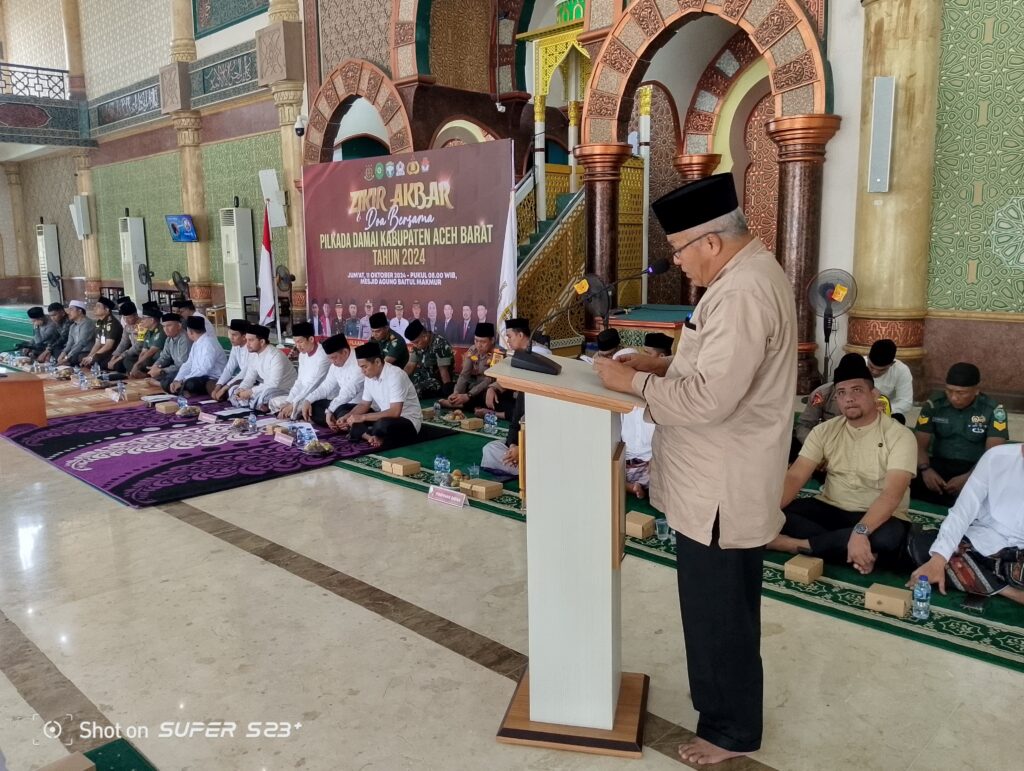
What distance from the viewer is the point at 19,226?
17.0 m

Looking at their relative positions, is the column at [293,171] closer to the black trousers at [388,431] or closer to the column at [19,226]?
the black trousers at [388,431]

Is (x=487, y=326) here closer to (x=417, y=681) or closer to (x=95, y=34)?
(x=417, y=681)

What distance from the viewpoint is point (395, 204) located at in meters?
6.73

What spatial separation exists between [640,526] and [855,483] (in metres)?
0.79

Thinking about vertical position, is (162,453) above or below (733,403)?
below

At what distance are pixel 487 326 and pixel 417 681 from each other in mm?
3533

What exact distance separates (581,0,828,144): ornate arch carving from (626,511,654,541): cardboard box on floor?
10.7ft

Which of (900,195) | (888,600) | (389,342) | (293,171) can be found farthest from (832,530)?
(293,171)

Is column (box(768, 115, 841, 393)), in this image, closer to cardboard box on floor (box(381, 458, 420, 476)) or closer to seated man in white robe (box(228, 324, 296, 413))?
cardboard box on floor (box(381, 458, 420, 476))

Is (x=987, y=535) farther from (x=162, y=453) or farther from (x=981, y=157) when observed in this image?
(x=162, y=453)

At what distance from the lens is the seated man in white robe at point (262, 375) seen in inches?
222

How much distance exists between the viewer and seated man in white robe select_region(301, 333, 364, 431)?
481 centimetres

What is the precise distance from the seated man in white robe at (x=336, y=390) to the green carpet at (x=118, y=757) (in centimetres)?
305

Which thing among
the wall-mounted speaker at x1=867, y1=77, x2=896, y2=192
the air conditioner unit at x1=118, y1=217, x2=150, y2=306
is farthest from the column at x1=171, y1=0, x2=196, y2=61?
the wall-mounted speaker at x1=867, y1=77, x2=896, y2=192
